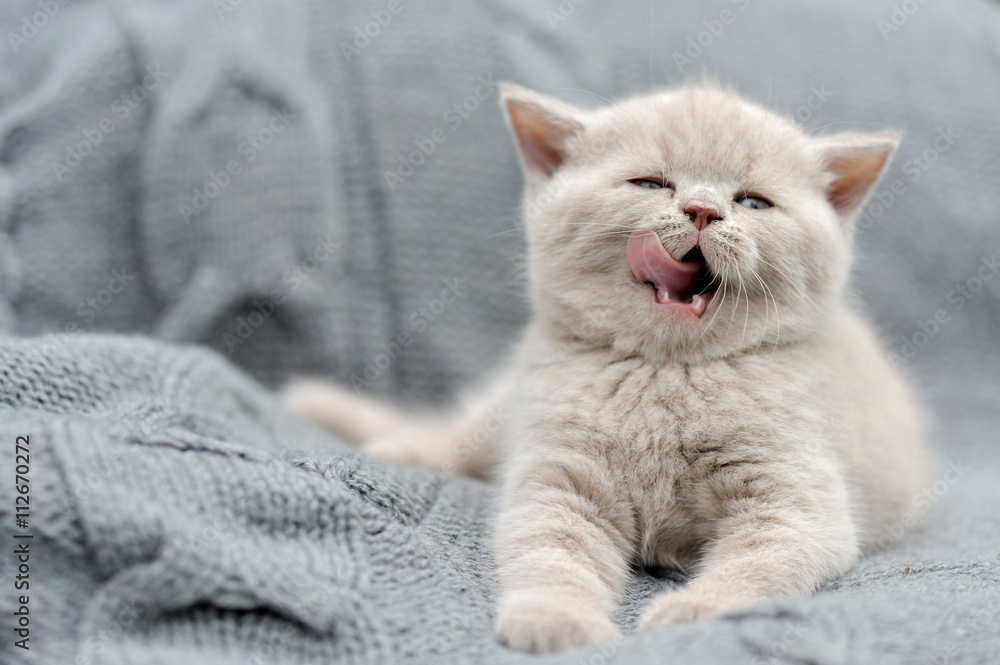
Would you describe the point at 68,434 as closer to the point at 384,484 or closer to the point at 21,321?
the point at 384,484

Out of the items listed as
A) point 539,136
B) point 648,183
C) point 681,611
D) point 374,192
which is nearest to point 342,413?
point 374,192

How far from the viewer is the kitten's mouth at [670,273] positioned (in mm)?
1053

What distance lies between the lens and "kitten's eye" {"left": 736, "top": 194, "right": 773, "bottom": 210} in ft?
3.69

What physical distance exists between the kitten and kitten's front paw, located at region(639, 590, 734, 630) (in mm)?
15

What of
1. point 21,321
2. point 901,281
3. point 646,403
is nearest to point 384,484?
point 646,403

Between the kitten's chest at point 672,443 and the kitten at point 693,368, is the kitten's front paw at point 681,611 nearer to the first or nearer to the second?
the kitten at point 693,368

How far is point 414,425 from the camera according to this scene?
1.70m

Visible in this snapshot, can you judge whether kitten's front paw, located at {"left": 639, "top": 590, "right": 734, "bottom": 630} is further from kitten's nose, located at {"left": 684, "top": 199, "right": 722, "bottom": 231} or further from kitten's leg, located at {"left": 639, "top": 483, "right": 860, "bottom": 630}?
kitten's nose, located at {"left": 684, "top": 199, "right": 722, "bottom": 231}

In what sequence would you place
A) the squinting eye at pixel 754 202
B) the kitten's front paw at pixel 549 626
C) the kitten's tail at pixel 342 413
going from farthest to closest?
the kitten's tail at pixel 342 413 < the squinting eye at pixel 754 202 < the kitten's front paw at pixel 549 626

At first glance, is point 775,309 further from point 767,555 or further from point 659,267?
point 767,555

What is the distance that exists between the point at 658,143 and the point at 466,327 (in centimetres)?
83

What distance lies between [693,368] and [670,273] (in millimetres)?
143

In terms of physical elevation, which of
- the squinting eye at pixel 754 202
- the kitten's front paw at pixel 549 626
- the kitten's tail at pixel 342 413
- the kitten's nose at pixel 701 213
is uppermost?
the squinting eye at pixel 754 202

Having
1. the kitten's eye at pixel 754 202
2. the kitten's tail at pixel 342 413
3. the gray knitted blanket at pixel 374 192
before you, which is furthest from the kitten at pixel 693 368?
the kitten's tail at pixel 342 413
